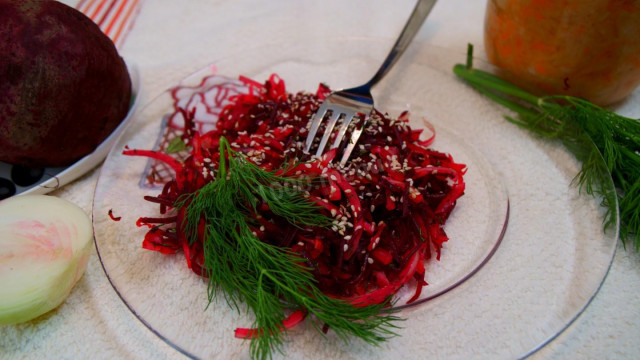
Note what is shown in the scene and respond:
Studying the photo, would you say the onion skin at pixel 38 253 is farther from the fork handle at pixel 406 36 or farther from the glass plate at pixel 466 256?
the fork handle at pixel 406 36

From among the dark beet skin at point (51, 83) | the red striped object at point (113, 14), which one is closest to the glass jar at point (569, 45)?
the dark beet skin at point (51, 83)

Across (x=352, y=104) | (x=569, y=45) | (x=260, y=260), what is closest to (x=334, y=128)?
(x=352, y=104)

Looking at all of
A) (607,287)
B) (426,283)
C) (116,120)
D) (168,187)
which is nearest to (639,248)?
(607,287)

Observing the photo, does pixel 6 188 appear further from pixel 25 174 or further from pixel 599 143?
pixel 599 143

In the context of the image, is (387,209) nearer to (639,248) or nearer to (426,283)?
(426,283)

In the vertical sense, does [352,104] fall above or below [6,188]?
above

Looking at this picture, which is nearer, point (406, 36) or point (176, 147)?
point (176, 147)
